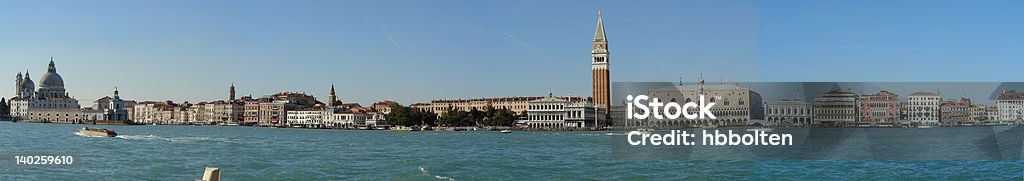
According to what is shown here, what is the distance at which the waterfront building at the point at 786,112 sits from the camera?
866 inches

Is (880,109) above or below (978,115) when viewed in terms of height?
above

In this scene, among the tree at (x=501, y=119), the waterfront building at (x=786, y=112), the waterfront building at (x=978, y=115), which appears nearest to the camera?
the waterfront building at (x=786, y=112)

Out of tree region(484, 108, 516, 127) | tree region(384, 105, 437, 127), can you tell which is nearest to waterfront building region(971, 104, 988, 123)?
tree region(484, 108, 516, 127)

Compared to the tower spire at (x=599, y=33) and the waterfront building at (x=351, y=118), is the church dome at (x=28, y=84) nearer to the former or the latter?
the waterfront building at (x=351, y=118)

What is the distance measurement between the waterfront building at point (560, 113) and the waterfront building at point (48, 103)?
20620mm

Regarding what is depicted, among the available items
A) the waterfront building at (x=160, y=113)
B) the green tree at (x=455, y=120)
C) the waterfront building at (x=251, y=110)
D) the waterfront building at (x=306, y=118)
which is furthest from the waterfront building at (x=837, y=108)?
the waterfront building at (x=160, y=113)

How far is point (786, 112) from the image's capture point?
2219 centimetres

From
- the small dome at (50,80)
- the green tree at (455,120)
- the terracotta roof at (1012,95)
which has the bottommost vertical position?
the green tree at (455,120)

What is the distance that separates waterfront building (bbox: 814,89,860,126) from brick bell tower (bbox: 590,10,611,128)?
25.7 ft

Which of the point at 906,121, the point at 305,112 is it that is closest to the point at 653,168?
the point at 906,121

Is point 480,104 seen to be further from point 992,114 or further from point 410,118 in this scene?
point 992,114

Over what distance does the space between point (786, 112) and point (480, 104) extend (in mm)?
16488

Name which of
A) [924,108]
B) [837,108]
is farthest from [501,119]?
[924,108]

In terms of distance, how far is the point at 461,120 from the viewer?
31.0m
